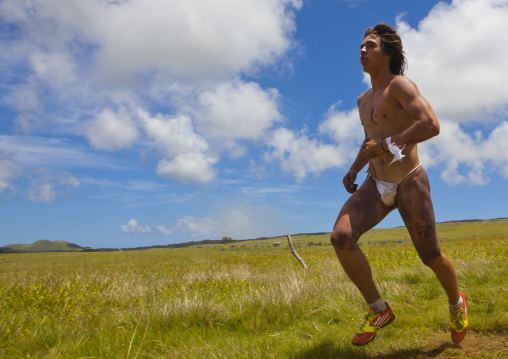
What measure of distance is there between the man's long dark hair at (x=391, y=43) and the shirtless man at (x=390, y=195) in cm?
2

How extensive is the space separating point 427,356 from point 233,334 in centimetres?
202

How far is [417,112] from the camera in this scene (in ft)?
9.32

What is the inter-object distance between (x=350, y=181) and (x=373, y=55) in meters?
1.24

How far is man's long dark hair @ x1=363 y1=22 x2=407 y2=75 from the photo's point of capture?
3361mm

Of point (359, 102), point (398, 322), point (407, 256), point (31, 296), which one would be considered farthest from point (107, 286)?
point (407, 256)

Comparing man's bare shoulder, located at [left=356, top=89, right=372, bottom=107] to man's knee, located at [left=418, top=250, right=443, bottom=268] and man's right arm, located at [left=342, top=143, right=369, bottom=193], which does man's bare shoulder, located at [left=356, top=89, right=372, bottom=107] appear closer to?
man's right arm, located at [left=342, top=143, right=369, bottom=193]

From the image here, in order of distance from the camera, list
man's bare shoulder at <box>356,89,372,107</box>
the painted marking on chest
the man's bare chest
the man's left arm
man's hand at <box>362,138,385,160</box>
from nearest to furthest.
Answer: the man's left arm
man's hand at <box>362,138,385,160</box>
the man's bare chest
the painted marking on chest
man's bare shoulder at <box>356,89,372,107</box>

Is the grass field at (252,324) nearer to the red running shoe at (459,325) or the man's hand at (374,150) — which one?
the red running shoe at (459,325)

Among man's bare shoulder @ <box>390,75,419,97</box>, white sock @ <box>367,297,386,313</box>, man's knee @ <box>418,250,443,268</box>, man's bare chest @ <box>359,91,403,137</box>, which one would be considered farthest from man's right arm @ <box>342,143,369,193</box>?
white sock @ <box>367,297,386,313</box>

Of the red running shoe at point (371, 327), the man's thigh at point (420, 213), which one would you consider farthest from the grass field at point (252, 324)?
the man's thigh at point (420, 213)

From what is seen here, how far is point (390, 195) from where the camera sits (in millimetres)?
3086

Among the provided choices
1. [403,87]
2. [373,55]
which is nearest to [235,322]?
[403,87]

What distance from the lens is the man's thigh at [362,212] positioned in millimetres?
3018

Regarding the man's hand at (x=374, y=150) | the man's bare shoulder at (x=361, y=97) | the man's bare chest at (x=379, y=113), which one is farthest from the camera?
the man's bare shoulder at (x=361, y=97)
